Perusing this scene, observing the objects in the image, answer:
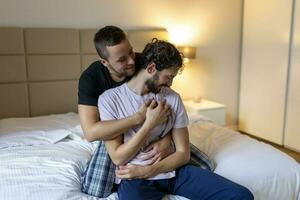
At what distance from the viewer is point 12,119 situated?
260 centimetres

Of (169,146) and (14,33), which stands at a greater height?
(14,33)

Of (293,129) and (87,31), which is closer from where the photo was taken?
(87,31)

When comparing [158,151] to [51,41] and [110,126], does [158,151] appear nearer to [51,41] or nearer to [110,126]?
[110,126]

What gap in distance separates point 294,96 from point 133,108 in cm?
240

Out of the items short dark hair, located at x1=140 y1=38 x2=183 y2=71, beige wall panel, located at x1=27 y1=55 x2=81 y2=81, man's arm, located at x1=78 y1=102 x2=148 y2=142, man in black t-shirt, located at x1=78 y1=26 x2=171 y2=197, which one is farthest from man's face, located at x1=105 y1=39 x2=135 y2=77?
beige wall panel, located at x1=27 y1=55 x2=81 y2=81

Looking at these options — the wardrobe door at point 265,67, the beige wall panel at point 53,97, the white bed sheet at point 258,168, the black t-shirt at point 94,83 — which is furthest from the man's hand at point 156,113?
the wardrobe door at point 265,67

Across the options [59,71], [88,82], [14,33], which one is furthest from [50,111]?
[88,82]

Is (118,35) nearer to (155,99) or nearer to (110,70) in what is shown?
(110,70)

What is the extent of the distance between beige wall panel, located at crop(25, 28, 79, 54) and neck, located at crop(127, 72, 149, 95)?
168cm

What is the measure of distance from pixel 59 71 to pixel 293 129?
2438 millimetres

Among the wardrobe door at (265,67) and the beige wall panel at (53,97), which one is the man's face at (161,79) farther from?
the wardrobe door at (265,67)

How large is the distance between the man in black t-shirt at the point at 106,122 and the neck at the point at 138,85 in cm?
5

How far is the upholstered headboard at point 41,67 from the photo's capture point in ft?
9.02

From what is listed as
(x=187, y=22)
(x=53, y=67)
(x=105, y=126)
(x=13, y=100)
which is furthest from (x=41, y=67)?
(x=105, y=126)
